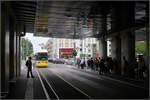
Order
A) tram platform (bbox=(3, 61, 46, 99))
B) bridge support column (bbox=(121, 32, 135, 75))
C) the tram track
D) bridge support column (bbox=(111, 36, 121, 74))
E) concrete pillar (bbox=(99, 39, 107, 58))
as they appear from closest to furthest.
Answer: tram platform (bbox=(3, 61, 46, 99)) < the tram track < bridge support column (bbox=(121, 32, 135, 75)) < bridge support column (bbox=(111, 36, 121, 74)) < concrete pillar (bbox=(99, 39, 107, 58))

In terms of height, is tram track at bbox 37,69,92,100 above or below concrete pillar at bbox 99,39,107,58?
below

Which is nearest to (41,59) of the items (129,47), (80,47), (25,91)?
(129,47)

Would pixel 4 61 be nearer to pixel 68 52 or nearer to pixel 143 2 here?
pixel 143 2

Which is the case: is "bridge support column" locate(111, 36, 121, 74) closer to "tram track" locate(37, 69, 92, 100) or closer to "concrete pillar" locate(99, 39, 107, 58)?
"concrete pillar" locate(99, 39, 107, 58)

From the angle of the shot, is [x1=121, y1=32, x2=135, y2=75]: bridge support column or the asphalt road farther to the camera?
[x1=121, y1=32, x2=135, y2=75]: bridge support column

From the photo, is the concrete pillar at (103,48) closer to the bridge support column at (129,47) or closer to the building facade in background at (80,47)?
the bridge support column at (129,47)

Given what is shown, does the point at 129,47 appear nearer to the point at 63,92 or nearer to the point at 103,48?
the point at 103,48

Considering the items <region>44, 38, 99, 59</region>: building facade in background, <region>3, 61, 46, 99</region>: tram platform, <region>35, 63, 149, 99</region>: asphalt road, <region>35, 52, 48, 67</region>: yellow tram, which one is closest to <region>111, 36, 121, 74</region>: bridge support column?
<region>35, 63, 149, 99</region>: asphalt road

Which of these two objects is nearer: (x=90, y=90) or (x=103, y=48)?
(x=90, y=90)

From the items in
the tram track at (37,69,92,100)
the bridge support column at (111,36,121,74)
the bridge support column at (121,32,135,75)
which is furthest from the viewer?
the bridge support column at (111,36,121,74)

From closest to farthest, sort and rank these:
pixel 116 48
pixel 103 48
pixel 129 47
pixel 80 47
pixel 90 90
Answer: pixel 90 90 < pixel 129 47 < pixel 116 48 < pixel 103 48 < pixel 80 47

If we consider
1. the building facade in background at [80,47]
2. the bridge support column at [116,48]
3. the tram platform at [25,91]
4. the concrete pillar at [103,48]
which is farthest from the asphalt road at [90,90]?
the building facade in background at [80,47]

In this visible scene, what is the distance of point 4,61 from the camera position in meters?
9.95

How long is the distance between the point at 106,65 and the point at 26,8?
11.9 m
